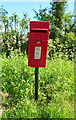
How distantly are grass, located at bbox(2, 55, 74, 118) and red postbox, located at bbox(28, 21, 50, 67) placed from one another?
1.35 ft

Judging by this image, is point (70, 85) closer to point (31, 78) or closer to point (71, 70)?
point (71, 70)

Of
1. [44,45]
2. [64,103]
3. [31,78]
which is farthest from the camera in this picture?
[31,78]

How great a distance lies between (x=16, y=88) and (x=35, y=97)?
0.93 ft

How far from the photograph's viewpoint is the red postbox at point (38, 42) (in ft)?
6.18

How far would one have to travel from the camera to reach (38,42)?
1919mm

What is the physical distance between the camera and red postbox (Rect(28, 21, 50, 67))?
6.18 feet

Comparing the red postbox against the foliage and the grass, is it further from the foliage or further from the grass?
the foliage

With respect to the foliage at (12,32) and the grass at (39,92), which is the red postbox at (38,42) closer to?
the grass at (39,92)

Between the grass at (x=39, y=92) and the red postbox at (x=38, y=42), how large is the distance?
412 millimetres

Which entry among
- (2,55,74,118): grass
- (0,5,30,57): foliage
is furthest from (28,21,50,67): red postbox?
(0,5,30,57): foliage

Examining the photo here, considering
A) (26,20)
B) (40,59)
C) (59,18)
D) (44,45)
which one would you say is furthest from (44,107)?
(59,18)

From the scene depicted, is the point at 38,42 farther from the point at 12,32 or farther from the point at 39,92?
the point at 12,32

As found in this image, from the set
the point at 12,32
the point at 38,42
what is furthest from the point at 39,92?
the point at 12,32

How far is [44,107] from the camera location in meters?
2.03
